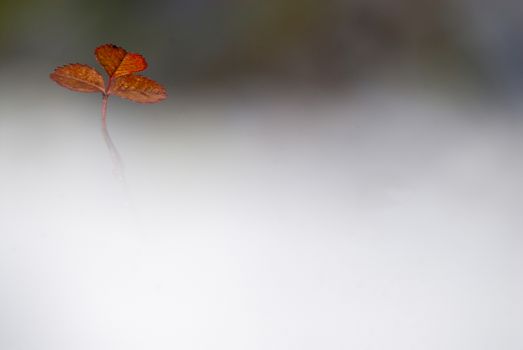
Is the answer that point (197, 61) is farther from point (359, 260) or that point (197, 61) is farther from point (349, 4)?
point (359, 260)

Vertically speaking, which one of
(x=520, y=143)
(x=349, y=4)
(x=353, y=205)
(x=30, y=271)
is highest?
(x=349, y=4)

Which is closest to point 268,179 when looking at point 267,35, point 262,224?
point 262,224

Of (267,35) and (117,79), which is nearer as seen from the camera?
(117,79)

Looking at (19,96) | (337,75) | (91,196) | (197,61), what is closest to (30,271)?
(91,196)

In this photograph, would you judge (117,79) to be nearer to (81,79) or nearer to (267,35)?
(81,79)

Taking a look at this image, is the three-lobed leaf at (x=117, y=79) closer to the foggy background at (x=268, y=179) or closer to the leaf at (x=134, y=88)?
the leaf at (x=134, y=88)

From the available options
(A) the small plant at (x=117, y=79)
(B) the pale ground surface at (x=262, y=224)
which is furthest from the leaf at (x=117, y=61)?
(B) the pale ground surface at (x=262, y=224)

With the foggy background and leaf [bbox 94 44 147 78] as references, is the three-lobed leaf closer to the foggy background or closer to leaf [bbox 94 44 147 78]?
leaf [bbox 94 44 147 78]
